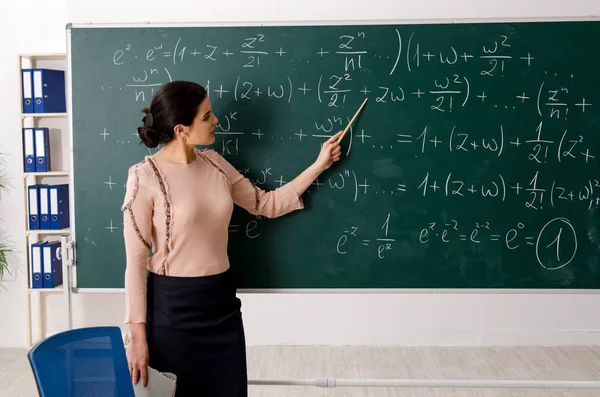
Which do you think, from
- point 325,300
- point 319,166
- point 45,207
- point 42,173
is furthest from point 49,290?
point 319,166

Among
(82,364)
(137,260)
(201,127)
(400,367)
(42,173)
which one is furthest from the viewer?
(42,173)

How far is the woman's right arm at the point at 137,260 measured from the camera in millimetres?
2344

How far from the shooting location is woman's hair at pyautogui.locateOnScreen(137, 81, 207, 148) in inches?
95.7

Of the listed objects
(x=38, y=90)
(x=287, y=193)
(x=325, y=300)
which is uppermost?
(x=38, y=90)

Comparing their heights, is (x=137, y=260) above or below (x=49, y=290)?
above

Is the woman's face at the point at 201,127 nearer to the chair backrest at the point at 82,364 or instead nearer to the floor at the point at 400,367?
the chair backrest at the point at 82,364

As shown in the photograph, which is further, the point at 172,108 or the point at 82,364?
the point at 172,108

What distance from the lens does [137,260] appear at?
7.69ft

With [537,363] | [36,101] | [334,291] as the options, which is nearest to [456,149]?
[334,291]

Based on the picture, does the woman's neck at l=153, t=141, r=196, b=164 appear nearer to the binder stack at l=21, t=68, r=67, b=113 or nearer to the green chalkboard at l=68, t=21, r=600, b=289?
the green chalkboard at l=68, t=21, r=600, b=289

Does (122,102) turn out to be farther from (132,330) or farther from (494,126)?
(494,126)

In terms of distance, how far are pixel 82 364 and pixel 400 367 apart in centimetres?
282

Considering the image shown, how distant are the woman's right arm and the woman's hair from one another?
209 mm

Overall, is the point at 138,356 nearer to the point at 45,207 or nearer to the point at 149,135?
the point at 149,135
